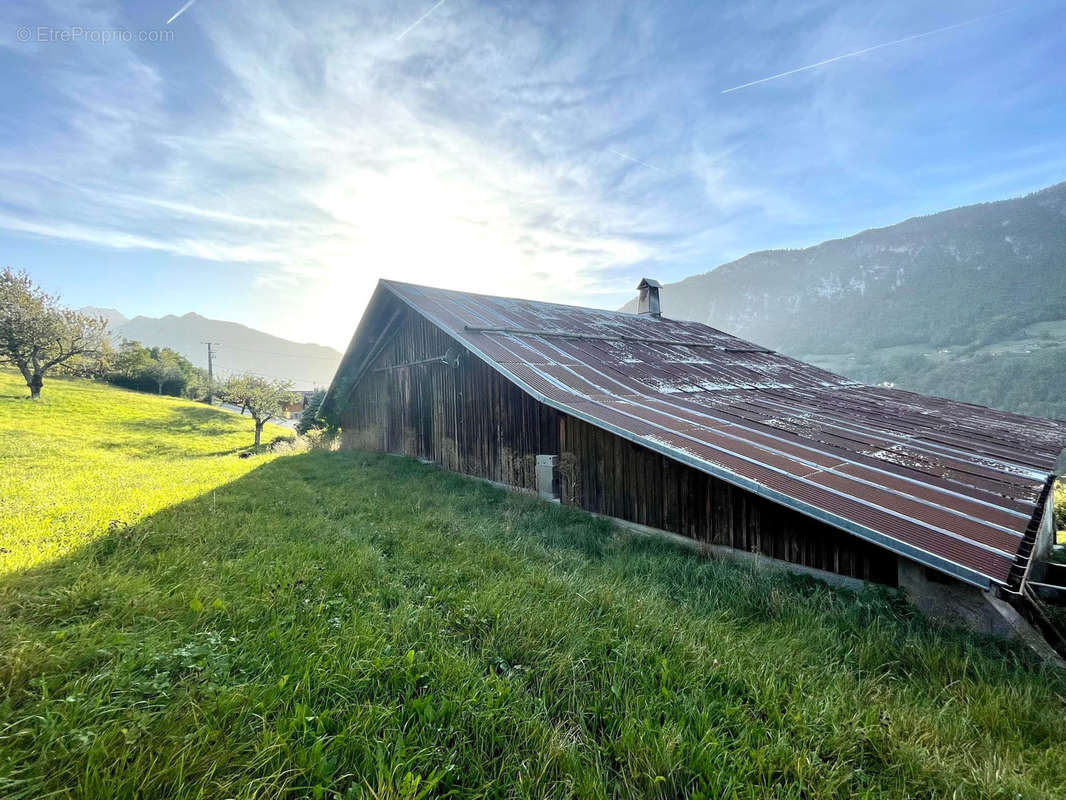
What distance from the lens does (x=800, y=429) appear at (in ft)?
22.0

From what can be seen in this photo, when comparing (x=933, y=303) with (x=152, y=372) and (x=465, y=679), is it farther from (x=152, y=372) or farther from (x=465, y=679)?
(x=152, y=372)

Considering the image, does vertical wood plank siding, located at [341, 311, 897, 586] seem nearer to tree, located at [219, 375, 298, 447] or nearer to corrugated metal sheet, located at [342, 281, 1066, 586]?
corrugated metal sheet, located at [342, 281, 1066, 586]

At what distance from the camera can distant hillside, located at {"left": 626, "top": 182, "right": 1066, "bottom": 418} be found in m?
41.6

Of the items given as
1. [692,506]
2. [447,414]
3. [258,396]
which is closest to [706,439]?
[692,506]

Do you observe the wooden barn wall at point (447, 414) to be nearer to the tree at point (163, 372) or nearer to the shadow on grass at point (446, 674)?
the shadow on grass at point (446, 674)

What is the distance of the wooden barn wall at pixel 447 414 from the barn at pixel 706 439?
5 cm

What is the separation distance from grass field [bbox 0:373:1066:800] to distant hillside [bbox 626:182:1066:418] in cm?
4609

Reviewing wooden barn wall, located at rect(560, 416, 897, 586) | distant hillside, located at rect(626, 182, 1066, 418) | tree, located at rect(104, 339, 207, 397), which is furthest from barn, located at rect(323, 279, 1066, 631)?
distant hillside, located at rect(626, 182, 1066, 418)

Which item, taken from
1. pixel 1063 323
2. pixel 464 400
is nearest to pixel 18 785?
pixel 464 400

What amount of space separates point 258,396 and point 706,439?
29.9m

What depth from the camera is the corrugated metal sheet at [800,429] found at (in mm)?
3789

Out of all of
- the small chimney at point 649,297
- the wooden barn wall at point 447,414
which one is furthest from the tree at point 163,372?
the small chimney at point 649,297

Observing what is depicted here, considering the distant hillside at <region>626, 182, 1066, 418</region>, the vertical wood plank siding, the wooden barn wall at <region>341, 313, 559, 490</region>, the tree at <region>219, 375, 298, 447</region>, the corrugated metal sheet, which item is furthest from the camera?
the distant hillside at <region>626, 182, 1066, 418</region>

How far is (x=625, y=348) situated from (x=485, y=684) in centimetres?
1032
